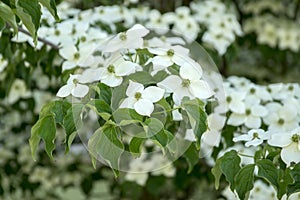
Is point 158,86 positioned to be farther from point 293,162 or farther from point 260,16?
point 260,16

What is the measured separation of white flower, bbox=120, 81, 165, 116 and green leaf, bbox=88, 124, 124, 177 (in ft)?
0.17

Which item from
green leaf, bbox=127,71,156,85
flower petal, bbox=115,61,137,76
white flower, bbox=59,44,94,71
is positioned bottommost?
white flower, bbox=59,44,94,71

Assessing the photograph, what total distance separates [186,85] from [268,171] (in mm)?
214

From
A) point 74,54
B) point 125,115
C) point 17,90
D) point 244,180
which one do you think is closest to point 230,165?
point 244,180

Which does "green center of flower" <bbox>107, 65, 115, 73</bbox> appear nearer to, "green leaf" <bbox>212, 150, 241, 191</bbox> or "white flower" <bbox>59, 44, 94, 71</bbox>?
"green leaf" <bbox>212, 150, 241, 191</bbox>

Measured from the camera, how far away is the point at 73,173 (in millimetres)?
2893

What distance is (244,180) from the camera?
3.95 ft

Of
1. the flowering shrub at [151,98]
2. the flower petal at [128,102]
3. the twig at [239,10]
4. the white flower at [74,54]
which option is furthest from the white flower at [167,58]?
the twig at [239,10]

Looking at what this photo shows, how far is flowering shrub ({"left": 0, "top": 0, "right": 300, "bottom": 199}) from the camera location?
116 cm

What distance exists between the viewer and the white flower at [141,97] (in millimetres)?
1099

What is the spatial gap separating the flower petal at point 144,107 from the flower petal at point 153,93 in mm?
→ 15

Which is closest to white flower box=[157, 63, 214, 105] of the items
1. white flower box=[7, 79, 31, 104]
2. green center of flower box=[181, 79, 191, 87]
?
green center of flower box=[181, 79, 191, 87]

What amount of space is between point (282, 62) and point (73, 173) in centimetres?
108

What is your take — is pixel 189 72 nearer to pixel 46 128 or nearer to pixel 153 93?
pixel 153 93
